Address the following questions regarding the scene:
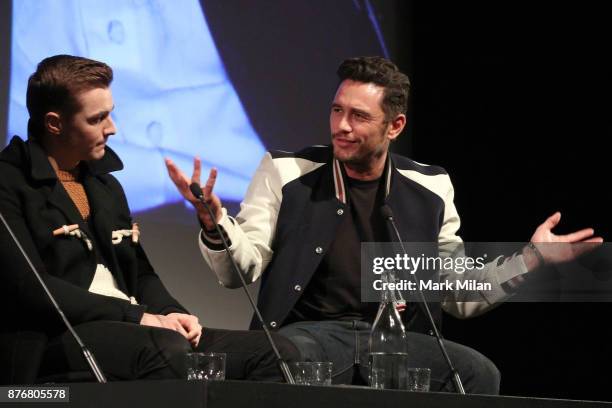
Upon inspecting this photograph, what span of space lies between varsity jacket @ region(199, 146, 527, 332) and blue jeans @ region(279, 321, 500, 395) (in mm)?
146

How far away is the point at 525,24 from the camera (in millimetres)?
4465

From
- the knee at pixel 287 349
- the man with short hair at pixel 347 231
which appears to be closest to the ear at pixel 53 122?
the man with short hair at pixel 347 231

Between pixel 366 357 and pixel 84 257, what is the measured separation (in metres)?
0.86

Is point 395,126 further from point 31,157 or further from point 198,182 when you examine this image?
point 31,157

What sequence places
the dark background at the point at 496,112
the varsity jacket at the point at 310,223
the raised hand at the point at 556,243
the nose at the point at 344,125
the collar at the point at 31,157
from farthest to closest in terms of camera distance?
the dark background at the point at 496,112 → the nose at the point at 344,125 → the varsity jacket at the point at 310,223 → the raised hand at the point at 556,243 → the collar at the point at 31,157

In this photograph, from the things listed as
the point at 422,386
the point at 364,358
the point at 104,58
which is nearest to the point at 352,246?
the point at 364,358

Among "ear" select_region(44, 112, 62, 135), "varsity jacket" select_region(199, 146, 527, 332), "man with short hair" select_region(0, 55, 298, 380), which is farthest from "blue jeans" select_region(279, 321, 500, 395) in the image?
"ear" select_region(44, 112, 62, 135)

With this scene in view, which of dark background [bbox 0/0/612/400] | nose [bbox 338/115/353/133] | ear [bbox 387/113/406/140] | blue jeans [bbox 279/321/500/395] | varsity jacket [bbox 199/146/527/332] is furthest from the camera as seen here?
dark background [bbox 0/0/612/400]

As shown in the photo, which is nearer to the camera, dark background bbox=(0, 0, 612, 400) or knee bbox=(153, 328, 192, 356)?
knee bbox=(153, 328, 192, 356)

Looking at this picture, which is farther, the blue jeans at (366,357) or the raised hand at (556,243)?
the blue jeans at (366,357)

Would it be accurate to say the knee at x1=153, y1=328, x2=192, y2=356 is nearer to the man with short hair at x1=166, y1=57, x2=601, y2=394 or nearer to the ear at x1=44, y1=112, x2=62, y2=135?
the man with short hair at x1=166, y1=57, x2=601, y2=394

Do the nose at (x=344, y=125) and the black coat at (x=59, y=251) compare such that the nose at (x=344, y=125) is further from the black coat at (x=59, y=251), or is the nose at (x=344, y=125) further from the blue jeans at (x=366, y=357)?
the black coat at (x=59, y=251)

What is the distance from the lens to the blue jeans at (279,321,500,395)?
2770 millimetres

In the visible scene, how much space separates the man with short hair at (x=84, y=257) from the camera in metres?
2.23
